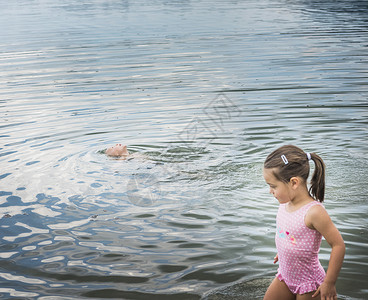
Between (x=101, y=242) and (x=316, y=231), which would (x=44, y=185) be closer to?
(x=101, y=242)

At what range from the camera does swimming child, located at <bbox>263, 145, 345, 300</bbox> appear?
3.40 metres

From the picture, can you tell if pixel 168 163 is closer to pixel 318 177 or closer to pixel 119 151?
pixel 119 151

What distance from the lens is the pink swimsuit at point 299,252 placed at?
349cm

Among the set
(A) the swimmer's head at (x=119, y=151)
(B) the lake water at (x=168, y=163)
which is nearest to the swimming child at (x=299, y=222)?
(B) the lake water at (x=168, y=163)

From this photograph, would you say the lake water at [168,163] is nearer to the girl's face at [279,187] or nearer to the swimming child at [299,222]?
the swimming child at [299,222]

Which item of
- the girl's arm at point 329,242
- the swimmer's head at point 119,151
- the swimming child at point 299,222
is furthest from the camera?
the swimmer's head at point 119,151

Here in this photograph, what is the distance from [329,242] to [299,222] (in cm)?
25

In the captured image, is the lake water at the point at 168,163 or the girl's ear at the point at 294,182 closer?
the girl's ear at the point at 294,182

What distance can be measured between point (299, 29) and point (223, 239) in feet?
68.6

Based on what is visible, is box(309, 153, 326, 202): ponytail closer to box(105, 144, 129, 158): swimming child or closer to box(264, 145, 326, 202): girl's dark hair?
box(264, 145, 326, 202): girl's dark hair

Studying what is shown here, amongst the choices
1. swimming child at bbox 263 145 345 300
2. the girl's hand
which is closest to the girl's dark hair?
swimming child at bbox 263 145 345 300

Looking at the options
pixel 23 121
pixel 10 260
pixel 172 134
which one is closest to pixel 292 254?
pixel 10 260

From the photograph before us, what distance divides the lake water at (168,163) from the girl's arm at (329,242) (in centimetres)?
104

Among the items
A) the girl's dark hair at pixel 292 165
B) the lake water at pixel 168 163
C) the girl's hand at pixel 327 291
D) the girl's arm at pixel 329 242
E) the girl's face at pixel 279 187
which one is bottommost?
the lake water at pixel 168 163
